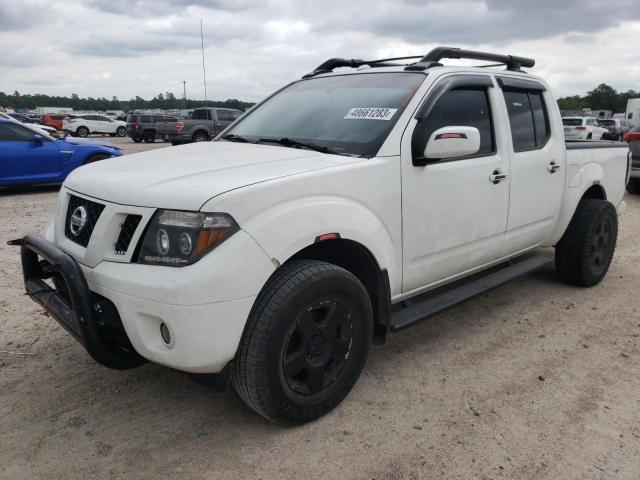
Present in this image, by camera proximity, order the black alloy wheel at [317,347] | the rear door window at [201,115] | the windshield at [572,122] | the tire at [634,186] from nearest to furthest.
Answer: the black alloy wheel at [317,347] → the tire at [634,186] → the rear door window at [201,115] → the windshield at [572,122]

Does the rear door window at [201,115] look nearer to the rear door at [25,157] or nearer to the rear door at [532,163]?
the rear door at [25,157]

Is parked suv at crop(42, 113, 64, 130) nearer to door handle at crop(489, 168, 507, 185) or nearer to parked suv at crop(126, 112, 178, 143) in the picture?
parked suv at crop(126, 112, 178, 143)

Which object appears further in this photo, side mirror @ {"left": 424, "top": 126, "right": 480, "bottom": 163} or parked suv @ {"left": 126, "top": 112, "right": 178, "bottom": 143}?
parked suv @ {"left": 126, "top": 112, "right": 178, "bottom": 143}

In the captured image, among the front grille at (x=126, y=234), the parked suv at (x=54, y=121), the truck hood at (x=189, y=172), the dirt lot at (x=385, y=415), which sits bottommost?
the dirt lot at (x=385, y=415)

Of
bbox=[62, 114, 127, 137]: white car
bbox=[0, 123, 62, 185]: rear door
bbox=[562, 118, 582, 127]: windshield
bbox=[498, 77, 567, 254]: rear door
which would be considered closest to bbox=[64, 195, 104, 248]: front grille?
A: bbox=[498, 77, 567, 254]: rear door

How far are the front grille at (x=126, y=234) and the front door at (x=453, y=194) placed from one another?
1.45 meters

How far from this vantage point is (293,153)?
3.02 m

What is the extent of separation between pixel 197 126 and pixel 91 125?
1467 centimetres

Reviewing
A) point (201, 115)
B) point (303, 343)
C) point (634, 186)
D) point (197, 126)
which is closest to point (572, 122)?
point (634, 186)

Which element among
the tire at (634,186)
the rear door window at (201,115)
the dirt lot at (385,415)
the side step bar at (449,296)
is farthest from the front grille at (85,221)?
the rear door window at (201,115)

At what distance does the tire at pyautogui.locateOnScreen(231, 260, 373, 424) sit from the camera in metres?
2.43

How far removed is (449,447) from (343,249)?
113 centimetres

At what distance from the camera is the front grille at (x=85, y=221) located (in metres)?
2.67

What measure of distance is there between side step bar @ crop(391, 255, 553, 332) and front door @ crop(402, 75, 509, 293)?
0.42ft
